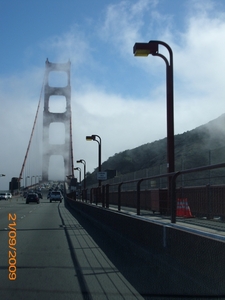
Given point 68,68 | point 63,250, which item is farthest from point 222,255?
point 68,68

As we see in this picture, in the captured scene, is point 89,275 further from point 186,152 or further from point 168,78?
point 186,152

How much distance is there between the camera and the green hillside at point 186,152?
19.2 metres

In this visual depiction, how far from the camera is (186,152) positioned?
131 ft

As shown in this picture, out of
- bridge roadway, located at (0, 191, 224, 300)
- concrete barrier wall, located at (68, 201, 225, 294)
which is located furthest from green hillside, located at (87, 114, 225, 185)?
concrete barrier wall, located at (68, 201, 225, 294)

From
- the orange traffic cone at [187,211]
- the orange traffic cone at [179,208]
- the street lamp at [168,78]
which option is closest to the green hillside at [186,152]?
the street lamp at [168,78]

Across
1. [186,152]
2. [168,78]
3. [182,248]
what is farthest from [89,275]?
[186,152]

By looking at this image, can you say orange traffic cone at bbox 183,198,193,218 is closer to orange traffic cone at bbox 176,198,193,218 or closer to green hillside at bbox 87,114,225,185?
orange traffic cone at bbox 176,198,193,218

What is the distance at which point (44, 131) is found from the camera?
9475 centimetres

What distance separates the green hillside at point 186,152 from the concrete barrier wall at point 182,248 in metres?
7.31

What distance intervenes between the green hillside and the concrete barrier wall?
731cm

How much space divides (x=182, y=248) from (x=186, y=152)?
109ft

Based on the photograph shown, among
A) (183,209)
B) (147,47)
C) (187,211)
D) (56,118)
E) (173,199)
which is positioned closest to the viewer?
(187,211)

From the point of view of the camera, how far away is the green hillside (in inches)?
754

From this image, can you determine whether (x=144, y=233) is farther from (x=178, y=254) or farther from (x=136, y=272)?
(x=178, y=254)
